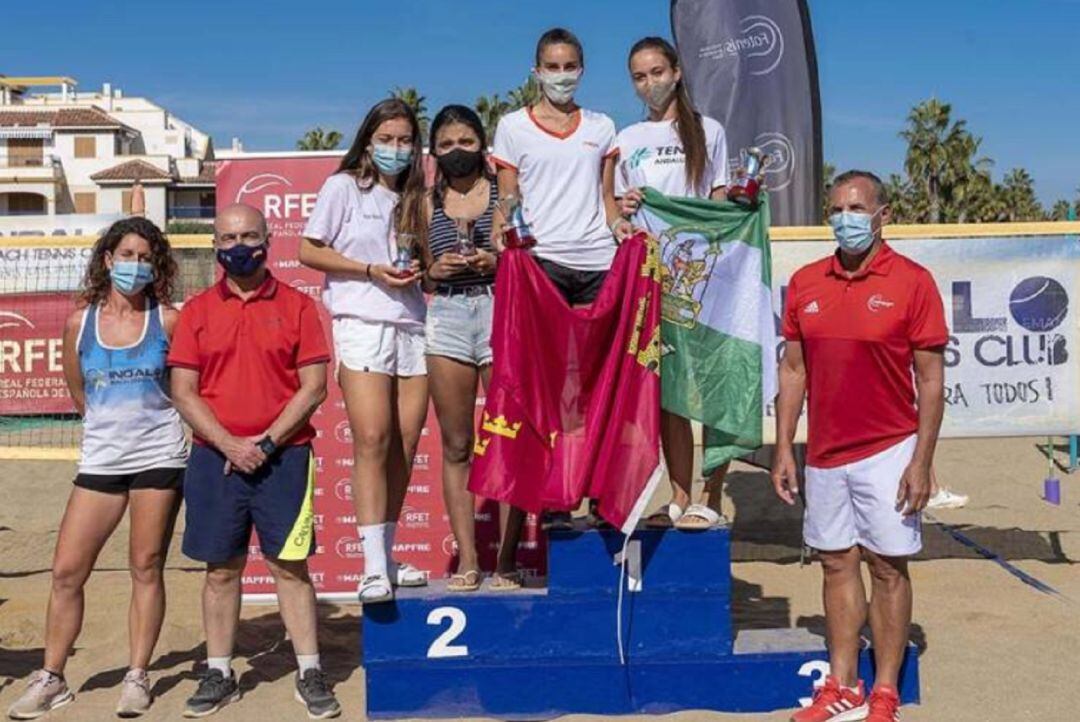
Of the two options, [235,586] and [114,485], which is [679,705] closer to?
[235,586]

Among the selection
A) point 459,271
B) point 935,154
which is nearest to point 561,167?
point 459,271

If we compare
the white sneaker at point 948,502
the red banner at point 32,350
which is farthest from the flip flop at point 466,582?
the white sneaker at point 948,502

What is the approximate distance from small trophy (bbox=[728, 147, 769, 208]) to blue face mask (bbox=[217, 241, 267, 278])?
6.77ft

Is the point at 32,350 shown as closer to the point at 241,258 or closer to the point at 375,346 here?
the point at 241,258

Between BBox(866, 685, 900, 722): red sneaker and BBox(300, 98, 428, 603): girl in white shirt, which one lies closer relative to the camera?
BBox(866, 685, 900, 722): red sneaker

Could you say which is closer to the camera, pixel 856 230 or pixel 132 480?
pixel 856 230

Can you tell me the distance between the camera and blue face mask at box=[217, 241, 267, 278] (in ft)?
16.9

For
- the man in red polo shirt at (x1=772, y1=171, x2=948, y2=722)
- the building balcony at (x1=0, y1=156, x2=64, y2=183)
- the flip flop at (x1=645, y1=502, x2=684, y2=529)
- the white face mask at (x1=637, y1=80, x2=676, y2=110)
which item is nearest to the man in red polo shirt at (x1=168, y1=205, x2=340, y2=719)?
the flip flop at (x1=645, y1=502, x2=684, y2=529)

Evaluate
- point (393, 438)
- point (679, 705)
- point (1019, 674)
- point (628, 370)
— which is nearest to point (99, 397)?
point (393, 438)

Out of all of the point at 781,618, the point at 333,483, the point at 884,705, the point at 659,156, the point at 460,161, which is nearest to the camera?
the point at 884,705

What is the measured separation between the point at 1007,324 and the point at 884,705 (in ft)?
11.9

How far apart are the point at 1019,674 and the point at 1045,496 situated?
4.34 metres

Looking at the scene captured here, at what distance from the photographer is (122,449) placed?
534 cm

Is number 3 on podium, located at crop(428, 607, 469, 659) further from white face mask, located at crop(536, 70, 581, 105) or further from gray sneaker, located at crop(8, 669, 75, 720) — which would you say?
white face mask, located at crop(536, 70, 581, 105)
